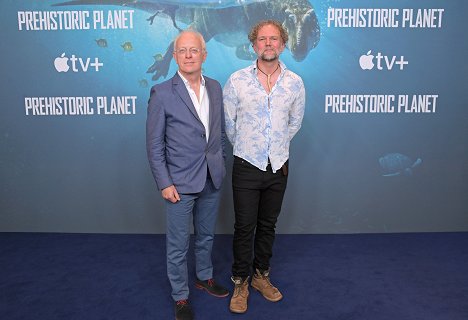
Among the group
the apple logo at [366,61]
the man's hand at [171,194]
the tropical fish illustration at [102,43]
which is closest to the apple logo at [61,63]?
the tropical fish illustration at [102,43]

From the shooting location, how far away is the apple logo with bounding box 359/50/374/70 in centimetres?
323

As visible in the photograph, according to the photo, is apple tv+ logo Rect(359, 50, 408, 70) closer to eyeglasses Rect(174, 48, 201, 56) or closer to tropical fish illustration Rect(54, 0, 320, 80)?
tropical fish illustration Rect(54, 0, 320, 80)

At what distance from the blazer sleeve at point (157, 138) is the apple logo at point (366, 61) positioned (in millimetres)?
1761

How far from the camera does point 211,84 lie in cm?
231

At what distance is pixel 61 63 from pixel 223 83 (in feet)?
3.99

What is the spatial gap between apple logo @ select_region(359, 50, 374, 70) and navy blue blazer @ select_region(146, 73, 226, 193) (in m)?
1.45

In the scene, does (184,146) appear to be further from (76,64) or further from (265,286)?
(76,64)

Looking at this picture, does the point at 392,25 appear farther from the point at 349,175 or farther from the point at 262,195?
the point at 262,195

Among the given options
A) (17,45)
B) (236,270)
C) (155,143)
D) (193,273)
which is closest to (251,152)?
(155,143)

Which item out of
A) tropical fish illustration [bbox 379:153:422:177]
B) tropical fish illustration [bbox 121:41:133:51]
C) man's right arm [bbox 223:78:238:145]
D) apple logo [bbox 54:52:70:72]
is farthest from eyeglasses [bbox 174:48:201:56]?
tropical fish illustration [bbox 379:153:422:177]

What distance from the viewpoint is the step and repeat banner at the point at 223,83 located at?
3.19 m

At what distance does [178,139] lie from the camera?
217cm

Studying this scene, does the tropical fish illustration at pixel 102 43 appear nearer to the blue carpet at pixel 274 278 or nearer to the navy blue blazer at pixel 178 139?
the navy blue blazer at pixel 178 139

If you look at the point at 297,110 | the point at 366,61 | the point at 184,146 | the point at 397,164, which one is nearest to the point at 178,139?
the point at 184,146
